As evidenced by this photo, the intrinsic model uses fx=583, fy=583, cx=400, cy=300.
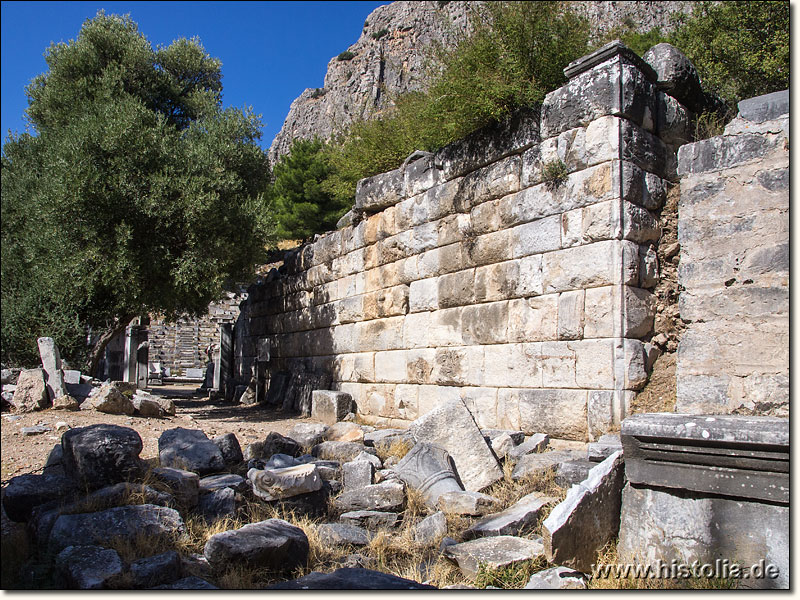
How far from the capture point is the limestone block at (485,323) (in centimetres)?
658

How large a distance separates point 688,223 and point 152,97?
44.6ft

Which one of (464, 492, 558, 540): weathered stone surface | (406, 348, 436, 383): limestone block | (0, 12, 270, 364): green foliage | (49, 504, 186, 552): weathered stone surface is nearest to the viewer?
(49, 504, 186, 552): weathered stone surface

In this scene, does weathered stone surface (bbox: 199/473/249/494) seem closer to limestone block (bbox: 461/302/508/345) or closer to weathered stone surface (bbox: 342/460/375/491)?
weathered stone surface (bbox: 342/460/375/491)

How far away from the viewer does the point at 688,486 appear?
3.29m

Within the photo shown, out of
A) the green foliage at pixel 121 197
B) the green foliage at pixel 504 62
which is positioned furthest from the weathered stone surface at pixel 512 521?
the green foliage at pixel 121 197

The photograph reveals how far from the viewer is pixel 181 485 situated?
4.69 metres

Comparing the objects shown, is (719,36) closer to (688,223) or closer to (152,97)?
(688,223)

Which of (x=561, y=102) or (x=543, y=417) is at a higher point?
(x=561, y=102)

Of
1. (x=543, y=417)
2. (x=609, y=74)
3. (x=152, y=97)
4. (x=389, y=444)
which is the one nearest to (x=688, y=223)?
(x=609, y=74)

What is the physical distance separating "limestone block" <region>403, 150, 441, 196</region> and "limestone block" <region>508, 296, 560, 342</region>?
92.4 inches

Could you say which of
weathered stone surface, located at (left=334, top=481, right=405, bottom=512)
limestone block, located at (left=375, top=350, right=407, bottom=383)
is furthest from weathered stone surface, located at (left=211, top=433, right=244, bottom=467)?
limestone block, located at (left=375, top=350, right=407, bottom=383)

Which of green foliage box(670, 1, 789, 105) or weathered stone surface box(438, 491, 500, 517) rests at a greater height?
green foliage box(670, 1, 789, 105)

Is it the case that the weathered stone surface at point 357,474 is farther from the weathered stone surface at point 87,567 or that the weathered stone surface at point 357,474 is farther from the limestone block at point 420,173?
the limestone block at point 420,173

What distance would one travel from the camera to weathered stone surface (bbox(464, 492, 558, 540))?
414 centimetres
